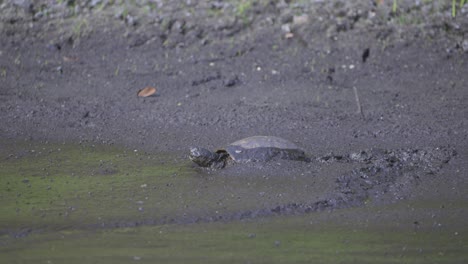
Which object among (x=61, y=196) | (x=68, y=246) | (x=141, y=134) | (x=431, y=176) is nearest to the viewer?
(x=68, y=246)

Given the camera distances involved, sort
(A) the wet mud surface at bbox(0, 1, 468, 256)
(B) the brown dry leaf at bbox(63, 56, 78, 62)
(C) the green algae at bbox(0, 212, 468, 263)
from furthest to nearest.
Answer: (B) the brown dry leaf at bbox(63, 56, 78, 62) < (A) the wet mud surface at bbox(0, 1, 468, 256) < (C) the green algae at bbox(0, 212, 468, 263)

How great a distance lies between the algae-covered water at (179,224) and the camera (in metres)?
4.83

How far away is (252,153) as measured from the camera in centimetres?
656

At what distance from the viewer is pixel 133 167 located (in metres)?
6.67

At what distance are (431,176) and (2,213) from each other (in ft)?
10.5

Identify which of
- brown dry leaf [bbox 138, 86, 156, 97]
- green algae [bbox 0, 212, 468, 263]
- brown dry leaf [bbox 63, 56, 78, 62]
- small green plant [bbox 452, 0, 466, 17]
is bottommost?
brown dry leaf [bbox 138, 86, 156, 97]

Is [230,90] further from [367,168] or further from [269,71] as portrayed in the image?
[367,168]

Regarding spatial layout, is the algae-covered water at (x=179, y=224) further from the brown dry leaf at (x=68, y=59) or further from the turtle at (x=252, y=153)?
the brown dry leaf at (x=68, y=59)

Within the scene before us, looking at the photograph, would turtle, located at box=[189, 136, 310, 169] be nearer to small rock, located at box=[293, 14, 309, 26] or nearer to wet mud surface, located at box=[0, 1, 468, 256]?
wet mud surface, located at box=[0, 1, 468, 256]

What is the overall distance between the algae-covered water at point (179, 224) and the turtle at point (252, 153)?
16 cm

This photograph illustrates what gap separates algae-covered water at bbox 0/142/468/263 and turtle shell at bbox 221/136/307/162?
0.27 meters

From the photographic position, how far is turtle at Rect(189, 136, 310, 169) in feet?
21.5

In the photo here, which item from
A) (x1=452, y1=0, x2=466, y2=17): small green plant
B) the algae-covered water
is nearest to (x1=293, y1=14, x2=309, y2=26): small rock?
(x1=452, y1=0, x2=466, y2=17): small green plant

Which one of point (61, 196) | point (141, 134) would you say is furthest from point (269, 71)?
point (61, 196)
